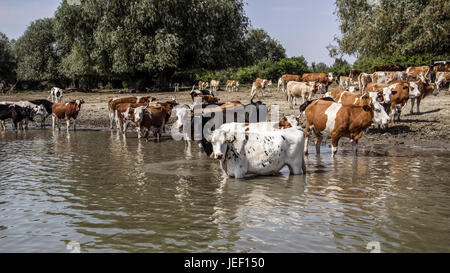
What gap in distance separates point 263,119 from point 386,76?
14248 millimetres

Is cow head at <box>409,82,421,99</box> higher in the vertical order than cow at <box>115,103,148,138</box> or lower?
higher

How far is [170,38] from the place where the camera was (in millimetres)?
37719

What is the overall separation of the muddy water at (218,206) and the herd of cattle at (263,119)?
504 millimetres

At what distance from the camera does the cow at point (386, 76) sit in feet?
87.0

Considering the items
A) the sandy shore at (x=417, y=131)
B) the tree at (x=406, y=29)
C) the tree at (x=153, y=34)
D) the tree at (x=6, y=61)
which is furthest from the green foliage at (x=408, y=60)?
the tree at (x=6, y=61)

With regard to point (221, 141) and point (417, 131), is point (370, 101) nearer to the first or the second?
point (417, 131)

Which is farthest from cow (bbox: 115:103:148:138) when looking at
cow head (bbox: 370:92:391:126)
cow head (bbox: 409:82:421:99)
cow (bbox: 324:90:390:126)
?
cow head (bbox: 409:82:421:99)

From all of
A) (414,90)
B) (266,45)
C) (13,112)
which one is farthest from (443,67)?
(266,45)

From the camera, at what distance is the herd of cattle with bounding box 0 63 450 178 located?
10453mm

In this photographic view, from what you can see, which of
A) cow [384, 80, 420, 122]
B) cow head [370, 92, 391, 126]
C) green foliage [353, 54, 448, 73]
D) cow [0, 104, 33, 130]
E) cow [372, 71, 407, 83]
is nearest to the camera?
cow head [370, 92, 391, 126]

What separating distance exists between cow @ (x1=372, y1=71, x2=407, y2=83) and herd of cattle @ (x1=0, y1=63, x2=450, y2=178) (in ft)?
0.19

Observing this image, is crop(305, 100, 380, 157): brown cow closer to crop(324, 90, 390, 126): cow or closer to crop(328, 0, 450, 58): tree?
crop(324, 90, 390, 126): cow

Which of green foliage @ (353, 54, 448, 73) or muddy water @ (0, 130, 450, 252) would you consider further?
green foliage @ (353, 54, 448, 73)
